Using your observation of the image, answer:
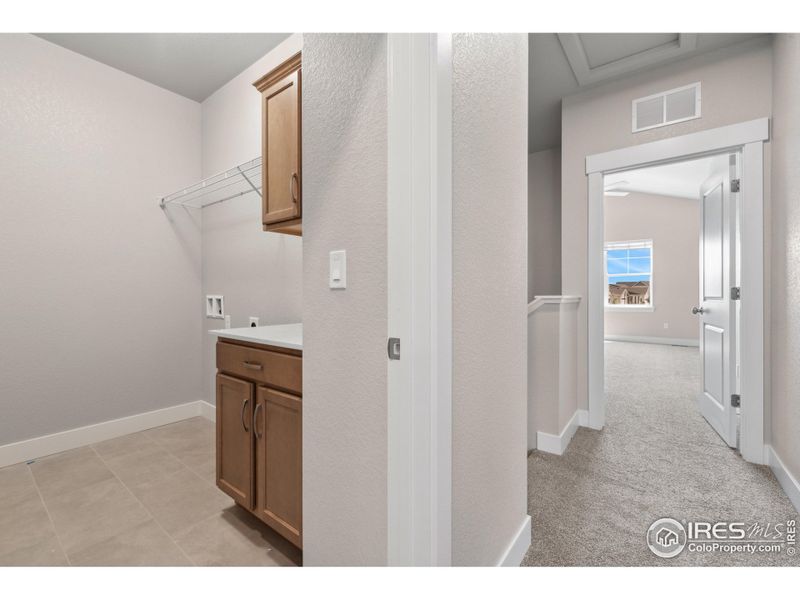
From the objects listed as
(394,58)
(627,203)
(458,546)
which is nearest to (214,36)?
(394,58)

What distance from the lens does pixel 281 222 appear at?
1.69 metres

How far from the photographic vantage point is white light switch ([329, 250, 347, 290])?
41.5 inches

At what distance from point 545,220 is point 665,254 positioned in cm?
456

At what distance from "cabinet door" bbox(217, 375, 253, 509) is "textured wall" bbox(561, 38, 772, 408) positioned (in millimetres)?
2366

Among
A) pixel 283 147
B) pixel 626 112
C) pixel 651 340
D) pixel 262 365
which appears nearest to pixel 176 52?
pixel 283 147

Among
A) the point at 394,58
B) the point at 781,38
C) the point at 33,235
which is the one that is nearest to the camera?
the point at 394,58

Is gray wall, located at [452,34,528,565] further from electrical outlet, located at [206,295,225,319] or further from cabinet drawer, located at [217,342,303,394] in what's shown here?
electrical outlet, located at [206,295,225,319]

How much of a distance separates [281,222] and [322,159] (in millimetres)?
627

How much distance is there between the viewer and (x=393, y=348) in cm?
92

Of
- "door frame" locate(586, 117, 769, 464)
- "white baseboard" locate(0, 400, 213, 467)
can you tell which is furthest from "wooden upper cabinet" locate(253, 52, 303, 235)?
"door frame" locate(586, 117, 769, 464)

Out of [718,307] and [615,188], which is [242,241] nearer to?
[718,307]

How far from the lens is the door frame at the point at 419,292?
865 mm

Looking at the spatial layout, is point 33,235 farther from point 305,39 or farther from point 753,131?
point 753,131

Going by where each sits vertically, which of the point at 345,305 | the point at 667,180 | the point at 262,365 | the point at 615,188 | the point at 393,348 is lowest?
the point at 262,365
